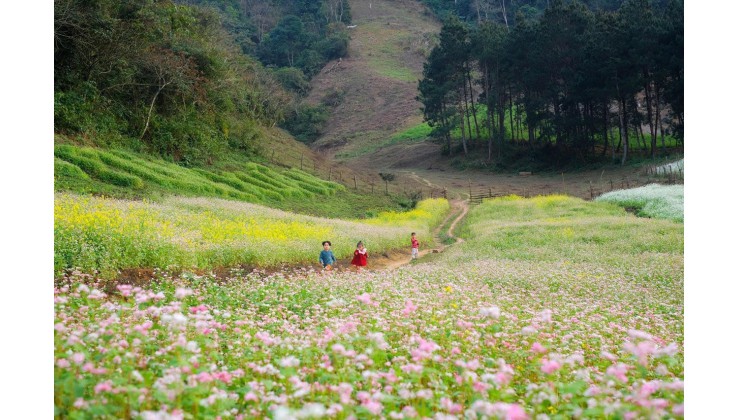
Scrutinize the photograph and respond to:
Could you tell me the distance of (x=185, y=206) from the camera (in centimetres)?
2384

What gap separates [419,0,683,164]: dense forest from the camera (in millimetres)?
47000

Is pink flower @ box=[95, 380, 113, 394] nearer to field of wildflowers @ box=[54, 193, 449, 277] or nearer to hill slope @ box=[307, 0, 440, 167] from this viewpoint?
field of wildflowers @ box=[54, 193, 449, 277]

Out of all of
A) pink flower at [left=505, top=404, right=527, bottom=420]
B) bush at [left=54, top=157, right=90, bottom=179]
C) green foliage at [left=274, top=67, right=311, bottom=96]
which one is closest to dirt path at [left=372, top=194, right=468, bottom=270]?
bush at [left=54, top=157, right=90, bottom=179]

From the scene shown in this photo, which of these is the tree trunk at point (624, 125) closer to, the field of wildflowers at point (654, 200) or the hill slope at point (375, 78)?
the field of wildflowers at point (654, 200)

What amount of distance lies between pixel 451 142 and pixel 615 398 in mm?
79622

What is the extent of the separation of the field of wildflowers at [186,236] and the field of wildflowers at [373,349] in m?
1.46

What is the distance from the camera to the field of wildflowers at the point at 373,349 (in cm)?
407

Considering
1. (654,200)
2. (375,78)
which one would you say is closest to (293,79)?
(375,78)

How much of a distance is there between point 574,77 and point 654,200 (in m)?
25.9

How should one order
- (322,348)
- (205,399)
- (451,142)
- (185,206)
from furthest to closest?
(451,142) < (185,206) < (322,348) < (205,399)

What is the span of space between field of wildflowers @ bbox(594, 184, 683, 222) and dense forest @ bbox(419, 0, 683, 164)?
256 inches

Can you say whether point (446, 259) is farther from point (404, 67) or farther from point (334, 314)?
point (404, 67)

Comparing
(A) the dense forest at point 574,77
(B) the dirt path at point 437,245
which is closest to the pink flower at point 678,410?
(B) the dirt path at point 437,245
